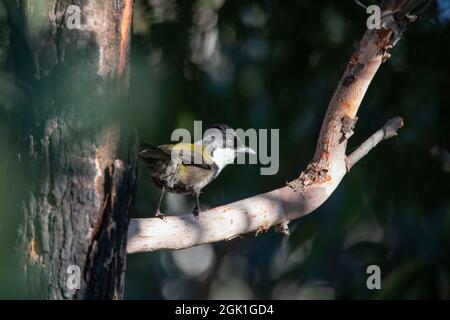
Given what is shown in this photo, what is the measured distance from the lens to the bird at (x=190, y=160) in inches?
150

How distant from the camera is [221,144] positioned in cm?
425

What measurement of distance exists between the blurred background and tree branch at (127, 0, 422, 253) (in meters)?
1.69

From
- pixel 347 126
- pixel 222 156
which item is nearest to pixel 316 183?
pixel 347 126

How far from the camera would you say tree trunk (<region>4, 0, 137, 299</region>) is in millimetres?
2484

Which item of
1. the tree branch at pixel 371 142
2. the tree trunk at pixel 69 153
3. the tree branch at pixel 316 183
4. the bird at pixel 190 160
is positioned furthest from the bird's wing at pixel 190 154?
the tree trunk at pixel 69 153

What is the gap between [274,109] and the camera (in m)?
5.67

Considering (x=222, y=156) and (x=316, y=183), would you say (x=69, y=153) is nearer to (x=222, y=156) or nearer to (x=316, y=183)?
(x=316, y=183)

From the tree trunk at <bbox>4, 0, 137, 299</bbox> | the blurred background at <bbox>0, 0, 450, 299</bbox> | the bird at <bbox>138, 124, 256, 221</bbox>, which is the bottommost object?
the tree trunk at <bbox>4, 0, 137, 299</bbox>

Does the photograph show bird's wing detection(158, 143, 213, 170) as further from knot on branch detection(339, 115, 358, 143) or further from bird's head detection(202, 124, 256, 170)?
knot on branch detection(339, 115, 358, 143)

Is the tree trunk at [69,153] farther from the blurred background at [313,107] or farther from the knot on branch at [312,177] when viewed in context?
the blurred background at [313,107]

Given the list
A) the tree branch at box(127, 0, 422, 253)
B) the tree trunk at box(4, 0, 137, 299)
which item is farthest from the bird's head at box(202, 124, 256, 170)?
the tree trunk at box(4, 0, 137, 299)

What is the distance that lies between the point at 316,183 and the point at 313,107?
223 centimetres

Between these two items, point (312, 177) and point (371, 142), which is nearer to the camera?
point (312, 177)
